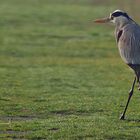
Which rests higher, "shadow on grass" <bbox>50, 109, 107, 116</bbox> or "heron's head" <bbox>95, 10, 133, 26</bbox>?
"heron's head" <bbox>95, 10, 133, 26</bbox>

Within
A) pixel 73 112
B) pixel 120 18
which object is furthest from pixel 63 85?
pixel 120 18

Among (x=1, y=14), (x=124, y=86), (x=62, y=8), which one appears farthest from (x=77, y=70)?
(x=62, y=8)

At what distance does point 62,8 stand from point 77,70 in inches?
1203

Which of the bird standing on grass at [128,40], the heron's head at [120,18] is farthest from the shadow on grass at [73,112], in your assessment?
the heron's head at [120,18]

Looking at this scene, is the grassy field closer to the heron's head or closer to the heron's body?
the heron's body

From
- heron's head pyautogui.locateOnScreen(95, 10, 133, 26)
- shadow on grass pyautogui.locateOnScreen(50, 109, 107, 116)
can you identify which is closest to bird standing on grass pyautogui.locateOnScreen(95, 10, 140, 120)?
heron's head pyautogui.locateOnScreen(95, 10, 133, 26)

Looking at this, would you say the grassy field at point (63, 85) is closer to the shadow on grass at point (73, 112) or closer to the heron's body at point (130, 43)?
the shadow on grass at point (73, 112)

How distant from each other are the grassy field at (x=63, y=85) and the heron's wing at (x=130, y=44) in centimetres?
108

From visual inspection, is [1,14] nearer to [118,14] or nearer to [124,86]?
[124,86]

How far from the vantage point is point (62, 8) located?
50.6 m

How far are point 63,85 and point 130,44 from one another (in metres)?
5.42

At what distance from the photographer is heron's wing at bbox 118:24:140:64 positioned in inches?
456

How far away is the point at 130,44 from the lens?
11.7 meters

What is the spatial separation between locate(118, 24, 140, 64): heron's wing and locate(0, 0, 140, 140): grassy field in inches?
42.3
